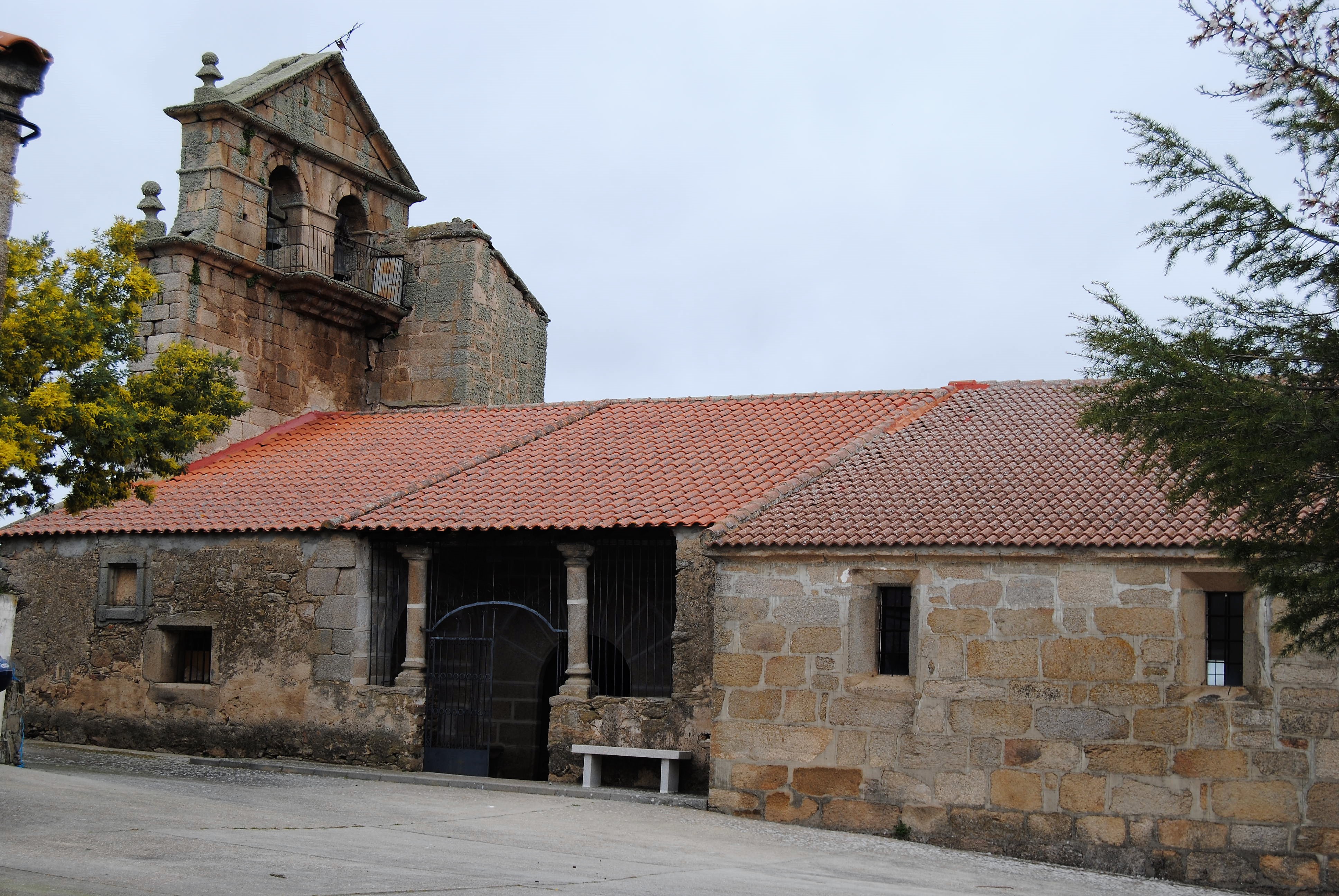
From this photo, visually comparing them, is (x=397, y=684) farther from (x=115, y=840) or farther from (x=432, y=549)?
(x=115, y=840)

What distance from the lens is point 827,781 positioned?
→ 1209 cm

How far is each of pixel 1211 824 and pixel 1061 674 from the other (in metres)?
1.57

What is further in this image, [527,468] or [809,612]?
[527,468]

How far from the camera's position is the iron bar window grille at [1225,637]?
37.0ft

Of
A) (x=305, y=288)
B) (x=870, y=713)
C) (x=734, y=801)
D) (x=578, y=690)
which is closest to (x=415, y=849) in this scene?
(x=734, y=801)

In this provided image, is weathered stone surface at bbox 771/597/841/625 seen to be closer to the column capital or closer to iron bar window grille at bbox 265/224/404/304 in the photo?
the column capital

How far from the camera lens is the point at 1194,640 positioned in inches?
440

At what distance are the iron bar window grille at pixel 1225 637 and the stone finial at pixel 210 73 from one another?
49.3 feet

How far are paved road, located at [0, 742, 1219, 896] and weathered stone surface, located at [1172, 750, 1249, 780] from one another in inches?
35.6

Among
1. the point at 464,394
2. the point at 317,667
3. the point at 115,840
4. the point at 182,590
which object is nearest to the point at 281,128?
the point at 464,394

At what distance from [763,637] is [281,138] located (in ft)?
39.2

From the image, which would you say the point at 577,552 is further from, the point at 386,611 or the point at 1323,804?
the point at 1323,804

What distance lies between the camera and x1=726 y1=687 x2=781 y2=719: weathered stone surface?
40.7 ft

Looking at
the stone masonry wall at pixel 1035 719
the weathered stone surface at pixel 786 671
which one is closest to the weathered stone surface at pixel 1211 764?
the stone masonry wall at pixel 1035 719
